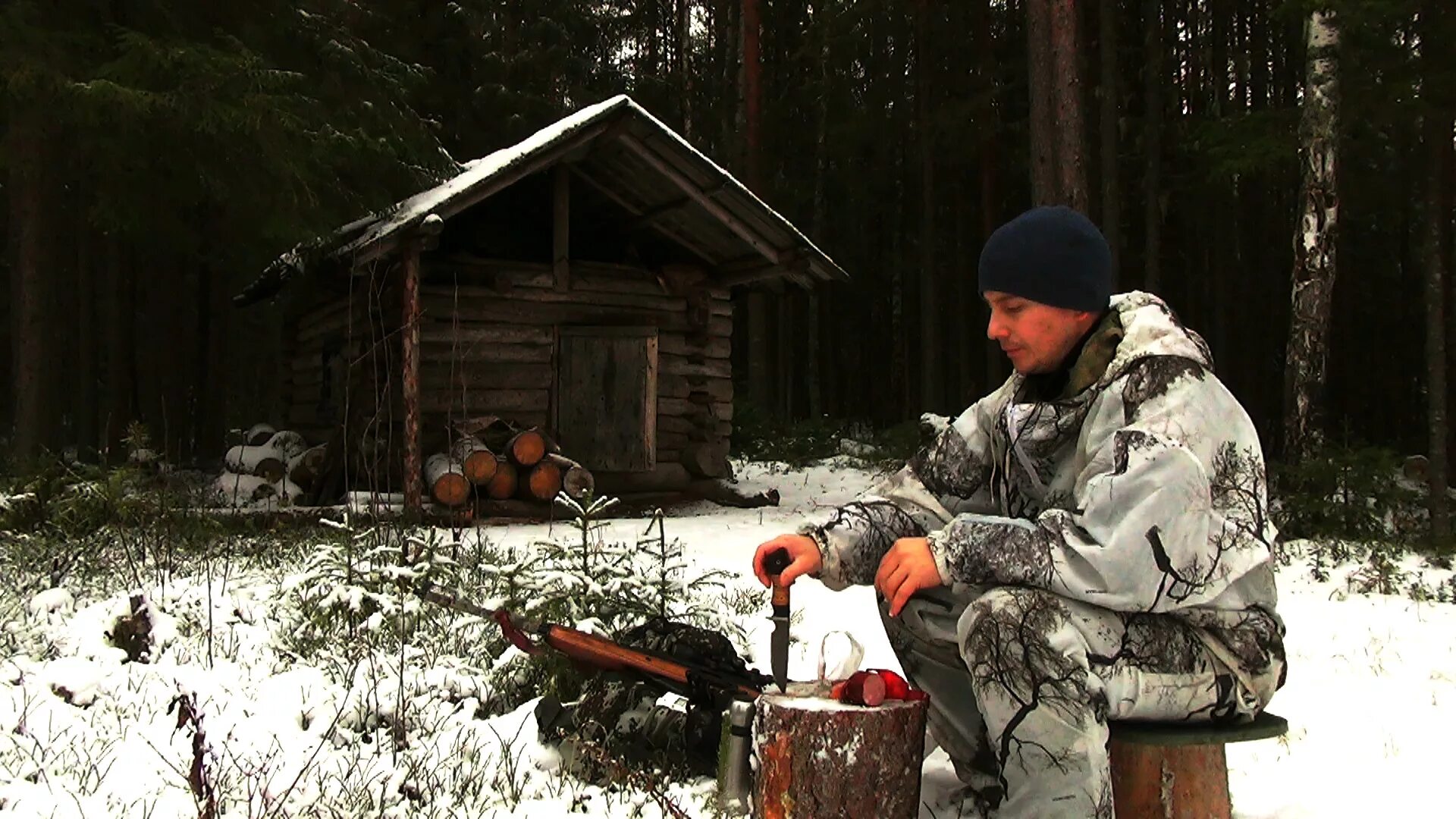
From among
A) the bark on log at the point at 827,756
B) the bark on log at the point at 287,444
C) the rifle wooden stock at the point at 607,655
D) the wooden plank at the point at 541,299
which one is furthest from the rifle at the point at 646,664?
the bark on log at the point at 287,444

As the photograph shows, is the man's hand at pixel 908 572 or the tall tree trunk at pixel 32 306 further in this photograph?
the tall tree trunk at pixel 32 306

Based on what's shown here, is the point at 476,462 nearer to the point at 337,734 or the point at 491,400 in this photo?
the point at 491,400

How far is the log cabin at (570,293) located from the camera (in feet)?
34.4

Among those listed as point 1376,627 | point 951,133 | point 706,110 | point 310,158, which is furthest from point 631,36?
point 1376,627

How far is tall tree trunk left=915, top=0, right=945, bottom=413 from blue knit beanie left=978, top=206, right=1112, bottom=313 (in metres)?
17.9

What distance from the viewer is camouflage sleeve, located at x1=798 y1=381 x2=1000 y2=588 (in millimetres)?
3043

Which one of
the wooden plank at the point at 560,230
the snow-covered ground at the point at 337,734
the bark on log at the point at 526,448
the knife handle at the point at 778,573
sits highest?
the wooden plank at the point at 560,230

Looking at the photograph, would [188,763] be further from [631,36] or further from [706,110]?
[631,36]

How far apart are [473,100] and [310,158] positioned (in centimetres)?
1067

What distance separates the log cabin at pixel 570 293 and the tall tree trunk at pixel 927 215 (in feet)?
27.1

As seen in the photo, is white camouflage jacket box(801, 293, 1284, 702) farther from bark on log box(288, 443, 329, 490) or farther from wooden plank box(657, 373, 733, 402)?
bark on log box(288, 443, 329, 490)

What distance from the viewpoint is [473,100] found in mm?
20219

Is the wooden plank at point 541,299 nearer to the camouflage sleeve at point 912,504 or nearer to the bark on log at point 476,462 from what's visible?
the bark on log at point 476,462

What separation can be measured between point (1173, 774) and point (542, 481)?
28.9ft
